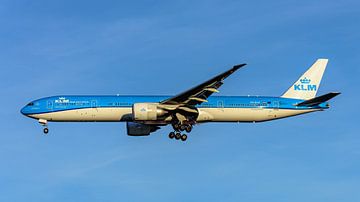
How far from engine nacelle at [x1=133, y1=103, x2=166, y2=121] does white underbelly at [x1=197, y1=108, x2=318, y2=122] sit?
15.1ft

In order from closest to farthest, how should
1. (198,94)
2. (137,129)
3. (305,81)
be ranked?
(198,94) < (137,129) < (305,81)

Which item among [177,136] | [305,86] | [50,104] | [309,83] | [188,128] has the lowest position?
[177,136]

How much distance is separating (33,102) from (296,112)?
2431 cm

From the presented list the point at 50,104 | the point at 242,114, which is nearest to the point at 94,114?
the point at 50,104

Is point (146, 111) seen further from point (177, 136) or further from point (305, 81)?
point (305, 81)

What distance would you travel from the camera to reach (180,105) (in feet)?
226

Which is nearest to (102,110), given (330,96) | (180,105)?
(180,105)

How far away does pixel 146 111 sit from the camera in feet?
221

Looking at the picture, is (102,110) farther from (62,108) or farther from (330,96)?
(330,96)

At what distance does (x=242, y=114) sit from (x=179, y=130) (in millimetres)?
6006

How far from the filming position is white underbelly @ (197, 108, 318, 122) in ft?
233

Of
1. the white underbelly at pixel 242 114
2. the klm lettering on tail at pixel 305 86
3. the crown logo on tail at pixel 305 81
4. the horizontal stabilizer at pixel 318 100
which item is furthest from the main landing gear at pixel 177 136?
the crown logo on tail at pixel 305 81

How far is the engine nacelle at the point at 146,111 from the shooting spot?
220ft

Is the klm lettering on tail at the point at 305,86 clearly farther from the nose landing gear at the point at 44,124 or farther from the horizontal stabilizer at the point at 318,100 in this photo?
the nose landing gear at the point at 44,124
